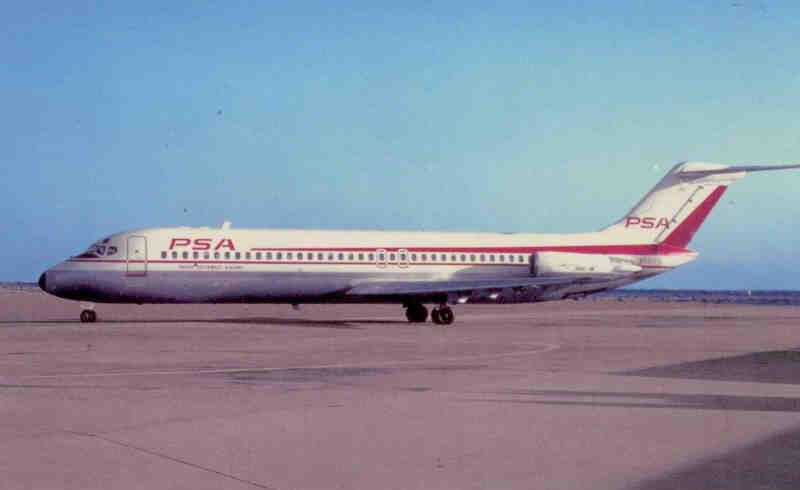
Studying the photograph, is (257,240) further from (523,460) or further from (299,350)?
(523,460)

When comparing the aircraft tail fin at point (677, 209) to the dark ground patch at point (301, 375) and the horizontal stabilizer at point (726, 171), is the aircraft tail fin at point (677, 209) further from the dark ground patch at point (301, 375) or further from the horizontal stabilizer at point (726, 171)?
the dark ground patch at point (301, 375)

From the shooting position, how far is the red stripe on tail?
3519 centimetres

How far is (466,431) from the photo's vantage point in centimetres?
840

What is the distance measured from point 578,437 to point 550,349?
36.2ft

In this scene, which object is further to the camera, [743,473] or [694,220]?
[694,220]

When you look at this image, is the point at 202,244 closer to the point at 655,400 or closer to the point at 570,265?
the point at 570,265

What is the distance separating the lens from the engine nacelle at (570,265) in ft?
107

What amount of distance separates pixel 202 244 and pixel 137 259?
2079 mm

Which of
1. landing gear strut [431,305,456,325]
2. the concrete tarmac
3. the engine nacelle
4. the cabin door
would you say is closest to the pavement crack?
the concrete tarmac

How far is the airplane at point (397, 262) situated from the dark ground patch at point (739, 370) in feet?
47.8

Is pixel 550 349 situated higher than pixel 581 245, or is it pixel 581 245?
pixel 581 245

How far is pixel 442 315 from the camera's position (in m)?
31.3

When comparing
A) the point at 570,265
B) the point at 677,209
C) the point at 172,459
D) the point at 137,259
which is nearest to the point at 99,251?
the point at 137,259

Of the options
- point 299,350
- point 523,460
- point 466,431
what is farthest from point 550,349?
point 523,460
